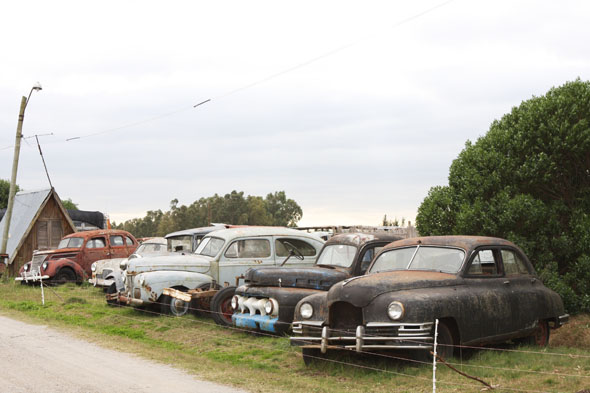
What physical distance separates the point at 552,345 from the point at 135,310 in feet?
30.5

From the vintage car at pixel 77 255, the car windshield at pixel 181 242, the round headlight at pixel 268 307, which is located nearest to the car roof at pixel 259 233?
the car windshield at pixel 181 242

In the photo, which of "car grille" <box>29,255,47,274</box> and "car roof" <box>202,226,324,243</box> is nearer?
"car roof" <box>202,226,324,243</box>

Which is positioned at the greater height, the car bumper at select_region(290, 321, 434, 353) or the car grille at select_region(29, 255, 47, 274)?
the car grille at select_region(29, 255, 47, 274)

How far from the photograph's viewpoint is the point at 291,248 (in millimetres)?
14938

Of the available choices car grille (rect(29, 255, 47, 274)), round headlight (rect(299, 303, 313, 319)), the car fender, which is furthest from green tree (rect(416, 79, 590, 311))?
car grille (rect(29, 255, 47, 274))

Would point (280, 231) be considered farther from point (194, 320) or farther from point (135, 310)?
point (135, 310)

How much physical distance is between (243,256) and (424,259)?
5.99 m

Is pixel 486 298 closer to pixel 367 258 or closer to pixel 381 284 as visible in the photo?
pixel 381 284

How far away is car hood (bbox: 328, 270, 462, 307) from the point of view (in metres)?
8.71

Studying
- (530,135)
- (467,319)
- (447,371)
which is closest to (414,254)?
(467,319)

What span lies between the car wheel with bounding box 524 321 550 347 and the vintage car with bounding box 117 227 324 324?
5.40 meters

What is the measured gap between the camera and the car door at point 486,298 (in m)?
→ 9.01

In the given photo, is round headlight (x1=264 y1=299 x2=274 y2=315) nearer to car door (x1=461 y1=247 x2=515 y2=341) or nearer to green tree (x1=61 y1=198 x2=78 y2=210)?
car door (x1=461 y1=247 x2=515 y2=341)

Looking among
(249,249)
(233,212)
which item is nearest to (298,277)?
(249,249)
